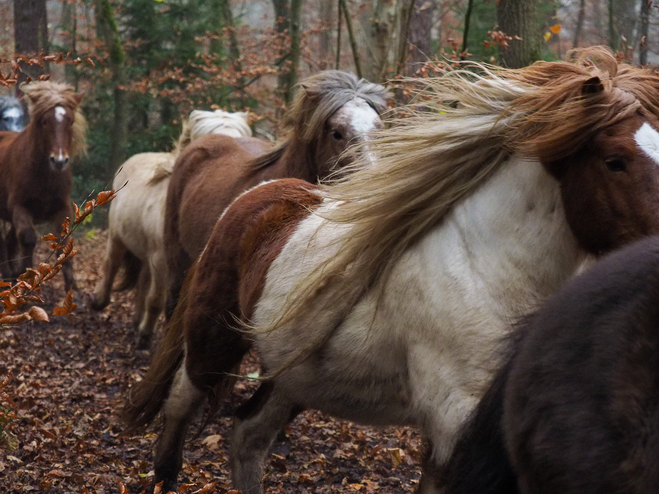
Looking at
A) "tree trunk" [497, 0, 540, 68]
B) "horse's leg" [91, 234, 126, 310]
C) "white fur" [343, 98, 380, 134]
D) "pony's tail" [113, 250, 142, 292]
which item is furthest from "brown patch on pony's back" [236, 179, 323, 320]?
"pony's tail" [113, 250, 142, 292]

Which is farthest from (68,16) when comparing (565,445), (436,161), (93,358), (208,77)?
(565,445)

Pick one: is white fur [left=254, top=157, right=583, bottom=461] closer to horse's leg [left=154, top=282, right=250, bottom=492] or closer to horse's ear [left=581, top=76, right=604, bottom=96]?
horse's ear [left=581, top=76, right=604, bottom=96]

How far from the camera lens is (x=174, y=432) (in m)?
4.43

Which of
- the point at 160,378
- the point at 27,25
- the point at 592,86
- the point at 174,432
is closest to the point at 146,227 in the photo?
the point at 160,378

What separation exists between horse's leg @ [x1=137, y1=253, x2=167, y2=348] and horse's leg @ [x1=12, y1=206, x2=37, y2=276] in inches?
80.6

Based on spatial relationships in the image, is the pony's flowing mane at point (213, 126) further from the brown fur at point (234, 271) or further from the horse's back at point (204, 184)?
the brown fur at point (234, 271)

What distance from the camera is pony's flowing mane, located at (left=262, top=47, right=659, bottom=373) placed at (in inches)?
116

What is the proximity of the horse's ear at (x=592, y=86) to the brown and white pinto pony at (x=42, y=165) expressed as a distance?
8.34 m

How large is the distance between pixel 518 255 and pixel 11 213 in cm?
944

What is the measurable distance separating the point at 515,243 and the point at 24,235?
27.8ft

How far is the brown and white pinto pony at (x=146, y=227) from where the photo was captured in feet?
28.9

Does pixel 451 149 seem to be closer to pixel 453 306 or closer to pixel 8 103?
pixel 453 306

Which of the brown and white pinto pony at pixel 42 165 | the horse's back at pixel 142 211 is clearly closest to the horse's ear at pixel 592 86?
the horse's back at pixel 142 211

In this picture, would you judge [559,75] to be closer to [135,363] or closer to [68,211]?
[135,363]
